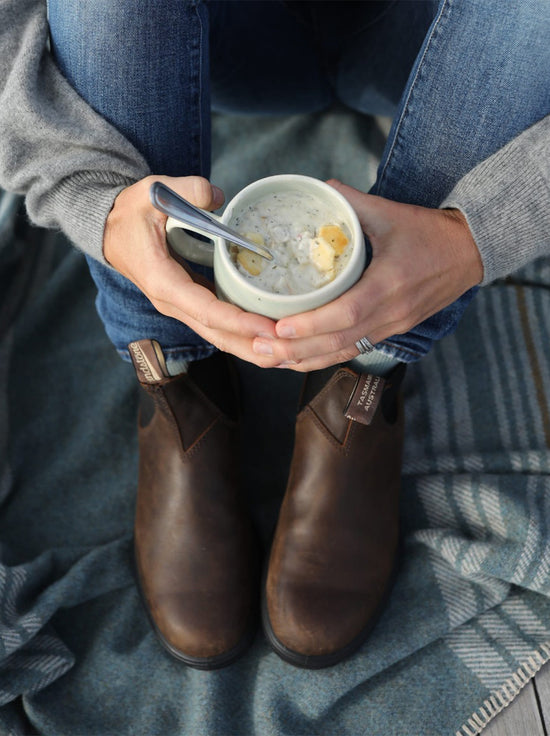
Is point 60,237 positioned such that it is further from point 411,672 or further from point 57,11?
point 411,672

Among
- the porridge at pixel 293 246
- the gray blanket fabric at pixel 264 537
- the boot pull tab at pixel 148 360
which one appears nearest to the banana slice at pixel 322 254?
the porridge at pixel 293 246

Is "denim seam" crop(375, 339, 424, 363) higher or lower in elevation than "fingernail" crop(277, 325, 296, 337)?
lower

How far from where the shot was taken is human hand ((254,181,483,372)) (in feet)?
1.80

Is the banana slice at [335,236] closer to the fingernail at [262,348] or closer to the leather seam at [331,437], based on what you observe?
the fingernail at [262,348]

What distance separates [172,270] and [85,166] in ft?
0.57

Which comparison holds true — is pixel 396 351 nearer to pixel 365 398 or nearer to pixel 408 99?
pixel 365 398

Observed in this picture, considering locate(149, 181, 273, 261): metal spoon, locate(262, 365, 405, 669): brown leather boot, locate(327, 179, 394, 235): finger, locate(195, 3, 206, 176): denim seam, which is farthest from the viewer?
locate(262, 365, 405, 669): brown leather boot

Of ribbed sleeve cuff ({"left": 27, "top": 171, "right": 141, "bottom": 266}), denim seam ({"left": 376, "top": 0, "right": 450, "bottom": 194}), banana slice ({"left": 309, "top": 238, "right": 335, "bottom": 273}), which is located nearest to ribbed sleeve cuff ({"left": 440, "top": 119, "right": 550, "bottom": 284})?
denim seam ({"left": 376, "top": 0, "right": 450, "bottom": 194})

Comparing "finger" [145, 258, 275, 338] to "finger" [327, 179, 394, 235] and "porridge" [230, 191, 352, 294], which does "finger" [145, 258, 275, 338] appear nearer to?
"porridge" [230, 191, 352, 294]

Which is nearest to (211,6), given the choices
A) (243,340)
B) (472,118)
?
(472,118)

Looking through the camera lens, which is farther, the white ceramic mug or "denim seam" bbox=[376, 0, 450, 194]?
"denim seam" bbox=[376, 0, 450, 194]

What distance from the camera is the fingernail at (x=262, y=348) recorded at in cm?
56

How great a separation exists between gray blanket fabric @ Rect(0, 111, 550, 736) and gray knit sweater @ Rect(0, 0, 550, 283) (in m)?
0.38

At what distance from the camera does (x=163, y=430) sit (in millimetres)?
848
